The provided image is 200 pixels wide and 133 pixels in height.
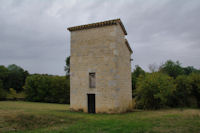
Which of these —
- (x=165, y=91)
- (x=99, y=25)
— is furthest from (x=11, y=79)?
(x=165, y=91)

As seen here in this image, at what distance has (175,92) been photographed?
1917 cm

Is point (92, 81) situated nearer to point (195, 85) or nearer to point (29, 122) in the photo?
point (29, 122)

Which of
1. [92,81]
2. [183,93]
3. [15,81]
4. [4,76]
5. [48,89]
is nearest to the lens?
[92,81]

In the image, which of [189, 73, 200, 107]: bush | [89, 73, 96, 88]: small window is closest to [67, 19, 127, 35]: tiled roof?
[89, 73, 96, 88]: small window

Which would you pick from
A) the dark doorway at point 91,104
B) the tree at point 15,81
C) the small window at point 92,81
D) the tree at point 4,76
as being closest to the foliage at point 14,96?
the tree at point 15,81

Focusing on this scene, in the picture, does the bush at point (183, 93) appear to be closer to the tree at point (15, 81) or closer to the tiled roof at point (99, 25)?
the tiled roof at point (99, 25)

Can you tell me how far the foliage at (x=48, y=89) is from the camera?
121 feet

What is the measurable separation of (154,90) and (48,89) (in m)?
27.2

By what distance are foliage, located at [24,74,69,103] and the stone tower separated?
22661 millimetres

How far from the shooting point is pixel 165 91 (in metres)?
16.1

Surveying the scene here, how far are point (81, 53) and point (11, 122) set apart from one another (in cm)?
753

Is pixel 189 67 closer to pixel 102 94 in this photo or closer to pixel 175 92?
pixel 175 92

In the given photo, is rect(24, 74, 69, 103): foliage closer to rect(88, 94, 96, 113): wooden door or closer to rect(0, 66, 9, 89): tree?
rect(0, 66, 9, 89): tree

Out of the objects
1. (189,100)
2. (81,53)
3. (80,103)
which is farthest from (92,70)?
(189,100)
